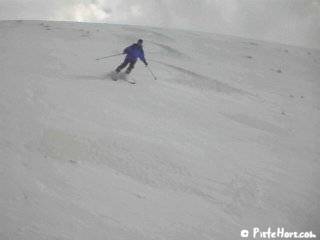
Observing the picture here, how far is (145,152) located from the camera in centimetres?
884

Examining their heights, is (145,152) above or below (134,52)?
below

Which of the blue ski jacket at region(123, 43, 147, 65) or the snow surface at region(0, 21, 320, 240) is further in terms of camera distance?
the blue ski jacket at region(123, 43, 147, 65)

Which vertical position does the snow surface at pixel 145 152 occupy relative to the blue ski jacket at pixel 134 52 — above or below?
below

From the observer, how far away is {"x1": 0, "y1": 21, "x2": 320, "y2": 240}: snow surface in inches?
256

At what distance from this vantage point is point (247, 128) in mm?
11953

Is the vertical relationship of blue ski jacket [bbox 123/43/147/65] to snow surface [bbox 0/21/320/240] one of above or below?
above

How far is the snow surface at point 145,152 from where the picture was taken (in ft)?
21.4

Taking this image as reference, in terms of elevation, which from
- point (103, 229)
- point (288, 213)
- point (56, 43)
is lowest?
point (103, 229)

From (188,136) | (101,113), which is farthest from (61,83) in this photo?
(188,136)

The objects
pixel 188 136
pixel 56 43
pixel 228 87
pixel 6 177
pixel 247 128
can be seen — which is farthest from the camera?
pixel 56 43

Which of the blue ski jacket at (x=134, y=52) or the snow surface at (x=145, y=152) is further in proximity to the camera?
the blue ski jacket at (x=134, y=52)

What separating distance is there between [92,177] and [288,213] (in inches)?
163

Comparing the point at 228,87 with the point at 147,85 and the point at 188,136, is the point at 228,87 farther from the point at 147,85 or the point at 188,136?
the point at 188,136

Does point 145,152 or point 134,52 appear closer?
point 145,152
